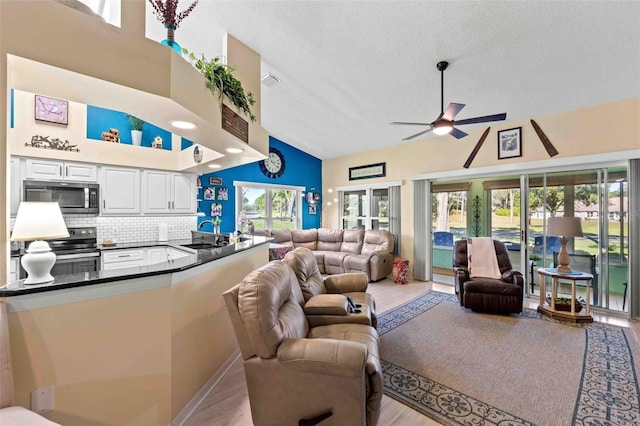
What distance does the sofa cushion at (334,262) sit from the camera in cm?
583

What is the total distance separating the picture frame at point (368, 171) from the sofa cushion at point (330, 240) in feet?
4.80

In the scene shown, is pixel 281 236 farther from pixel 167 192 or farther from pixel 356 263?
pixel 167 192

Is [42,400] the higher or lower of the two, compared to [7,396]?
lower

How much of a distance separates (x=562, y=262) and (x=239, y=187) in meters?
5.92

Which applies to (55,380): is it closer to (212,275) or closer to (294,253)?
(212,275)

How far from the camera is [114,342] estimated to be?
59.6 inches

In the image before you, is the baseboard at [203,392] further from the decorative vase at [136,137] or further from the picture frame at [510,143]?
the picture frame at [510,143]

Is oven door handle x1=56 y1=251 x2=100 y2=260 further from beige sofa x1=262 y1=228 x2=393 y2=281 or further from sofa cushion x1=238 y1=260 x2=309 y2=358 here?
sofa cushion x1=238 y1=260 x2=309 y2=358

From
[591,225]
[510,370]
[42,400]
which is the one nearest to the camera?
[42,400]

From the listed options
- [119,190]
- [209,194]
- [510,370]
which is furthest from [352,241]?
[119,190]

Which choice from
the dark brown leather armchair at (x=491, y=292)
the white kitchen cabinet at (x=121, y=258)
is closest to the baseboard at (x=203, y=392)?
the white kitchen cabinet at (x=121, y=258)

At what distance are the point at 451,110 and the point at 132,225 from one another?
505 centimetres

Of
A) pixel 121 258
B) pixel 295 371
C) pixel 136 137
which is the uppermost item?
pixel 136 137

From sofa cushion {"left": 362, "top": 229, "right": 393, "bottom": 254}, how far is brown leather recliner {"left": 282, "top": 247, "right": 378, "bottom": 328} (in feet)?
9.34
